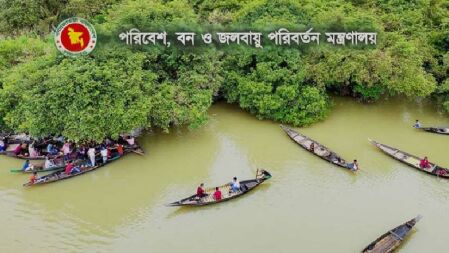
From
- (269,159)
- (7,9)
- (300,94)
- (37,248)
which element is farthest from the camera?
(7,9)

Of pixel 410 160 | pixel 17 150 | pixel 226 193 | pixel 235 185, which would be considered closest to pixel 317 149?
pixel 410 160

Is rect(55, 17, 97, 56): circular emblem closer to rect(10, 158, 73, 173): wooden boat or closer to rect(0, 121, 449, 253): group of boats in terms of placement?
rect(0, 121, 449, 253): group of boats

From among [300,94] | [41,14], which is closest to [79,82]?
[300,94]

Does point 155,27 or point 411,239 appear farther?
point 155,27

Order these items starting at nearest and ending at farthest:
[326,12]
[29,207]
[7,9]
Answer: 1. [29,207]
2. [326,12]
3. [7,9]

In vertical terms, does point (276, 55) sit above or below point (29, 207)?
above

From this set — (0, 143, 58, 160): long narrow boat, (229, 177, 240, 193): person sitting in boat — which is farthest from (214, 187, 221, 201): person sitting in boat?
(0, 143, 58, 160): long narrow boat

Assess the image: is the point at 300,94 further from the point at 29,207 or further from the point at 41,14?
the point at 41,14
